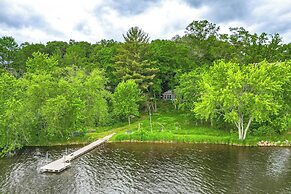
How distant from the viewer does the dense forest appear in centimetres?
3731

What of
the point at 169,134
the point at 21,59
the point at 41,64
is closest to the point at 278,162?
the point at 169,134

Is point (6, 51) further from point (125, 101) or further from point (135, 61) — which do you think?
point (125, 101)

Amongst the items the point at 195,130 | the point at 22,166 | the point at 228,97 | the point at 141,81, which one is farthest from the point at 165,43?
the point at 22,166

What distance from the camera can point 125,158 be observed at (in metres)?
33.8

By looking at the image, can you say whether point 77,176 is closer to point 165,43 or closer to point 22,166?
point 22,166

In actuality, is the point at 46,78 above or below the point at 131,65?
below

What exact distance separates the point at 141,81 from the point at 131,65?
4.49 meters

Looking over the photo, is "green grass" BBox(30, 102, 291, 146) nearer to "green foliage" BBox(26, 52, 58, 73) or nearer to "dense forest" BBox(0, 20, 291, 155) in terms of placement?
"dense forest" BBox(0, 20, 291, 155)

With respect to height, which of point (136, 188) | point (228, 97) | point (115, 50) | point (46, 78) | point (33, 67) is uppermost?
point (115, 50)

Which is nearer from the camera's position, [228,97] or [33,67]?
[228,97]

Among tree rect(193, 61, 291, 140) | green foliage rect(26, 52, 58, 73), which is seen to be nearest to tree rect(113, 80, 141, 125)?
tree rect(193, 61, 291, 140)

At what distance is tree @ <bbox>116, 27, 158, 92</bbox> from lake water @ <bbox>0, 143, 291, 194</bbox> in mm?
21490

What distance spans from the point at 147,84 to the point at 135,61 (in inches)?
220

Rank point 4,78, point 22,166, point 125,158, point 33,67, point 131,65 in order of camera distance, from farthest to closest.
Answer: point 131,65 → point 33,67 → point 4,78 → point 125,158 → point 22,166
